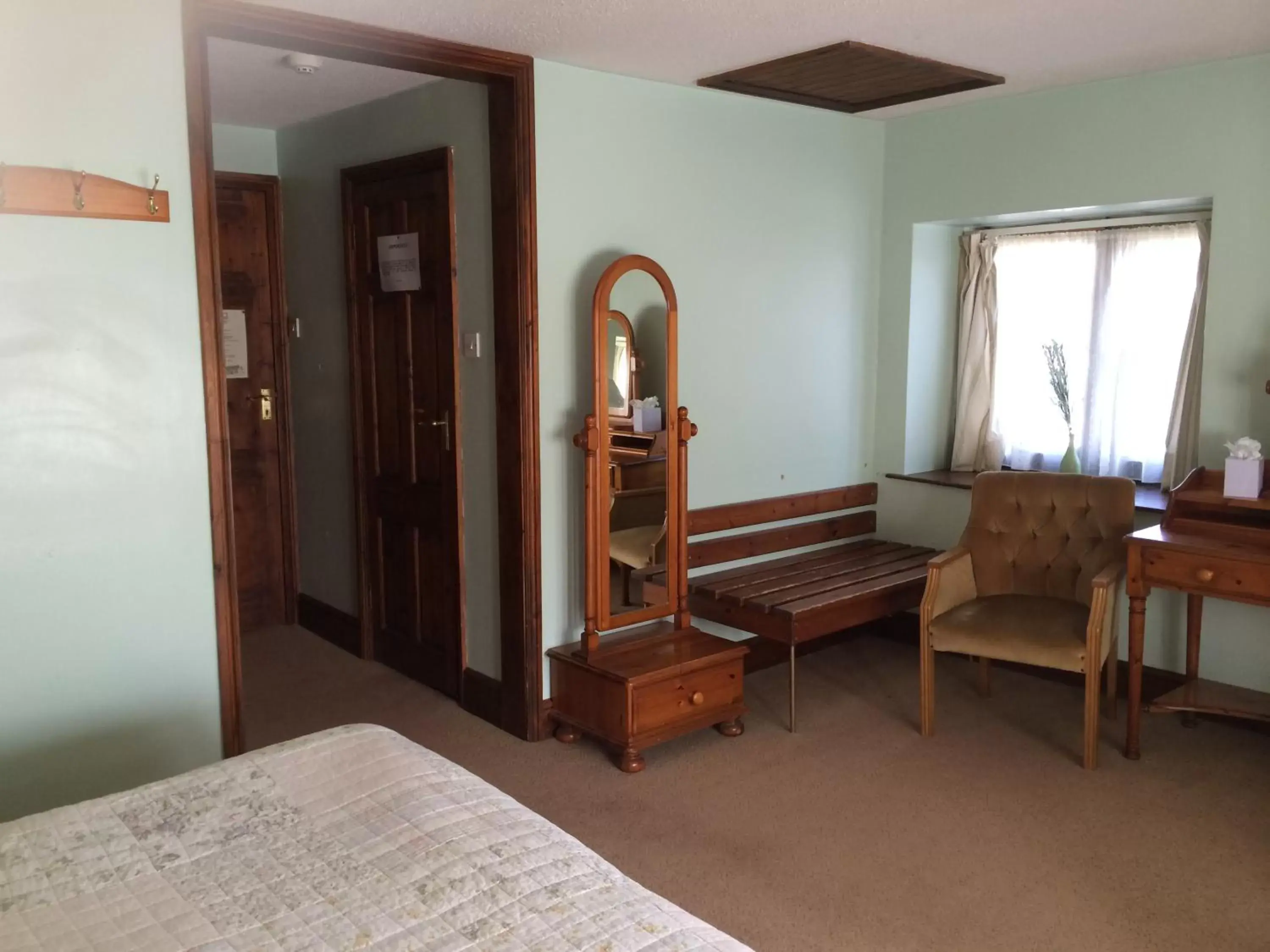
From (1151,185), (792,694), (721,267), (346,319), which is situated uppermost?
(1151,185)

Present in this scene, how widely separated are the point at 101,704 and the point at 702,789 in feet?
5.56

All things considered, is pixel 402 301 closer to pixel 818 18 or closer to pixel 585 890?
pixel 818 18

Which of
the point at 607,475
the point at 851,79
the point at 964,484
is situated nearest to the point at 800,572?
the point at 964,484

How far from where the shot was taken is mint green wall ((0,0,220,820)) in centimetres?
242

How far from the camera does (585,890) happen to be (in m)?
1.61

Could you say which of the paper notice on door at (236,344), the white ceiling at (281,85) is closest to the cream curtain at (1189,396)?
the white ceiling at (281,85)

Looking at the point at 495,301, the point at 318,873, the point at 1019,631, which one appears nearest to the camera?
the point at 318,873

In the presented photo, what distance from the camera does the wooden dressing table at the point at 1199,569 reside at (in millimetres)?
3176

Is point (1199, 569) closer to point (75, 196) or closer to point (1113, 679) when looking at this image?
point (1113, 679)

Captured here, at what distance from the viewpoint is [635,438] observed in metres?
3.63

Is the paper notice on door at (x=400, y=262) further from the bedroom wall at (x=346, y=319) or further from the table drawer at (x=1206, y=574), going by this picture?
the table drawer at (x=1206, y=574)

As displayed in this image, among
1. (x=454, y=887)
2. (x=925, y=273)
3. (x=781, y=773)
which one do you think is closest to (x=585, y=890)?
(x=454, y=887)

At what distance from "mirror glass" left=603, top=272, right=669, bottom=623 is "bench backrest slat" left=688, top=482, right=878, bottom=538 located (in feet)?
1.17

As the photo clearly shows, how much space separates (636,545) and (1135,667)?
1.65 meters
